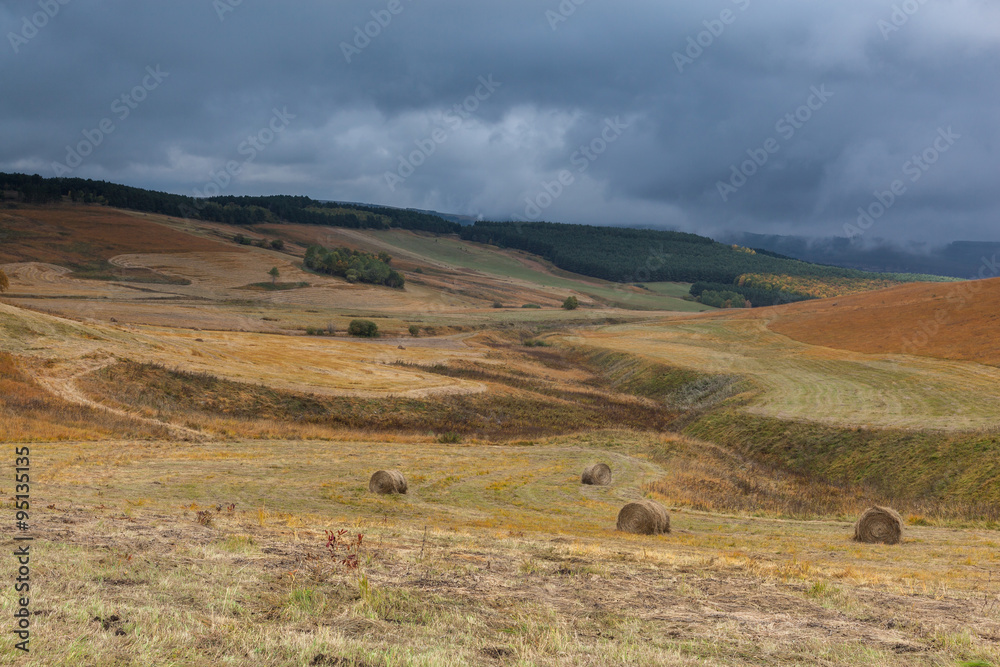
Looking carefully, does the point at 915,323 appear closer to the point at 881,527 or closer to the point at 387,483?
the point at 881,527

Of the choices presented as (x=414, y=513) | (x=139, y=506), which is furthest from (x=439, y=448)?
(x=139, y=506)

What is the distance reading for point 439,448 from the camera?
121ft

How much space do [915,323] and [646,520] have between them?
65758 millimetres

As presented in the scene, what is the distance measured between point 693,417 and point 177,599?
46699 mm

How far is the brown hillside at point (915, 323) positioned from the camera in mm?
59219

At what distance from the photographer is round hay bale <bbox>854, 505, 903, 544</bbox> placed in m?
18.7

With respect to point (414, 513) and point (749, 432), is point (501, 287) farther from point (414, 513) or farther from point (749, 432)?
point (414, 513)

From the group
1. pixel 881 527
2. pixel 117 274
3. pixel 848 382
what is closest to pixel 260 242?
pixel 117 274

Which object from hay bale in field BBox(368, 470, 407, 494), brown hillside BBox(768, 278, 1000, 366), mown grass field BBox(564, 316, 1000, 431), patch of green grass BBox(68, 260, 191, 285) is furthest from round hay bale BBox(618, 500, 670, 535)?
patch of green grass BBox(68, 260, 191, 285)

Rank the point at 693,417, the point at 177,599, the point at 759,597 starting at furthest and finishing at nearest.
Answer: the point at 693,417, the point at 759,597, the point at 177,599

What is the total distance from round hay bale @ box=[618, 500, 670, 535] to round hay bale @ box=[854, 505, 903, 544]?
522cm

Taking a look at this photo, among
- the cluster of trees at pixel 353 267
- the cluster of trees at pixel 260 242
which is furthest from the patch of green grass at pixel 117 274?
the cluster of trees at pixel 260 242

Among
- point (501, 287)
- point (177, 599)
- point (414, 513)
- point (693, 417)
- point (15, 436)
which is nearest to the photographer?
point (177, 599)

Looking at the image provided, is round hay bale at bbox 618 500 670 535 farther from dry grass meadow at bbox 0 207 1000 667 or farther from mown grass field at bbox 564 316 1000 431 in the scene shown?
mown grass field at bbox 564 316 1000 431
